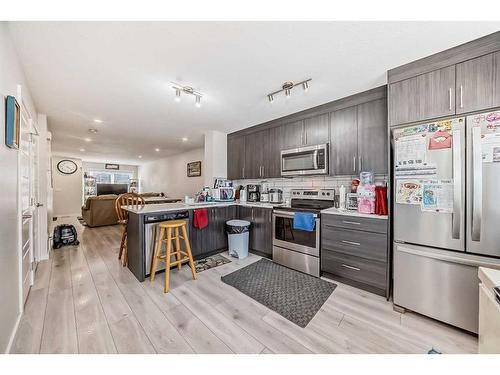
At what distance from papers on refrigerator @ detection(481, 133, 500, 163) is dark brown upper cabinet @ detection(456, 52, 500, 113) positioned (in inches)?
9.3

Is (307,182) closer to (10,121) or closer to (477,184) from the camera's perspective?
(477,184)

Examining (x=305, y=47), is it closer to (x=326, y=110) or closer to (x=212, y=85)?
(x=212, y=85)

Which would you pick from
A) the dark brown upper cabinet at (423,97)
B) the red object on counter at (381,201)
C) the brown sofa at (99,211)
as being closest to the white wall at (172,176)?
the brown sofa at (99,211)

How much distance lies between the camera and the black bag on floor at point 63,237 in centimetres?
367

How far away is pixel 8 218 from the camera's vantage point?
1.40 meters

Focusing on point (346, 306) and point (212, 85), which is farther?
point (212, 85)

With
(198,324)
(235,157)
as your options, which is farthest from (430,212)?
(235,157)

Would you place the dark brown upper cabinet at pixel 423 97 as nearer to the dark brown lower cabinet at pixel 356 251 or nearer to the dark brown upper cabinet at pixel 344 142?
the dark brown upper cabinet at pixel 344 142

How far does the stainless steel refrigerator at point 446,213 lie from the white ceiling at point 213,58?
730 mm

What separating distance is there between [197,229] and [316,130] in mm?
2369

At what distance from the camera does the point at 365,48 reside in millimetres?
1629

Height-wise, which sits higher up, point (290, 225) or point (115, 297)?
point (290, 225)
